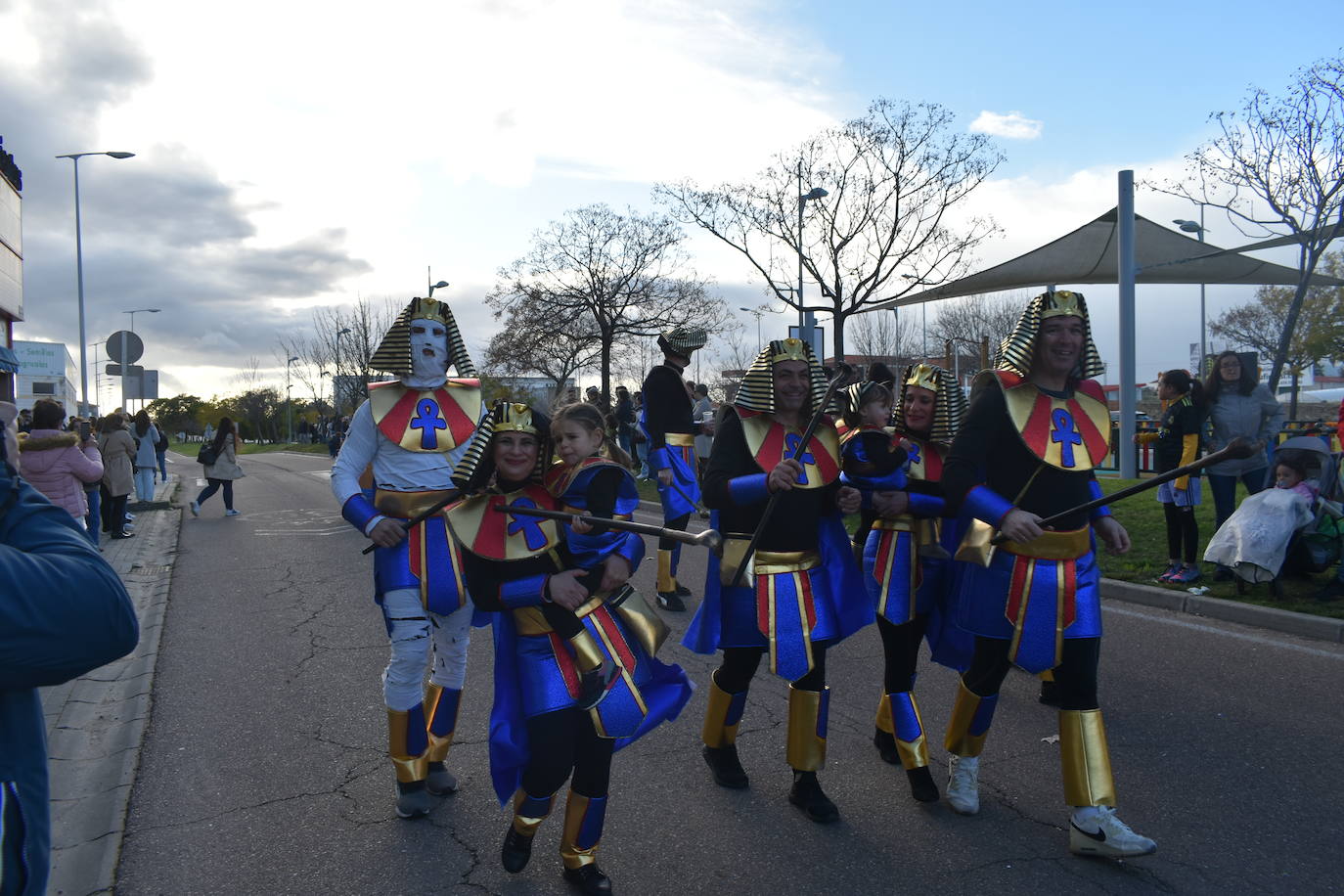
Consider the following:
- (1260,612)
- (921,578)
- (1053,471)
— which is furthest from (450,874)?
(1260,612)

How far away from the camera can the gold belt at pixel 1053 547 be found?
3412 millimetres

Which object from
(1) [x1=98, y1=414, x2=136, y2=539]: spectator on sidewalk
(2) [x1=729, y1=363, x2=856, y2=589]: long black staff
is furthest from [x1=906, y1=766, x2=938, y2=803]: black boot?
(1) [x1=98, y1=414, x2=136, y2=539]: spectator on sidewalk

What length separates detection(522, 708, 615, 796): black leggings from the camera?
3107mm

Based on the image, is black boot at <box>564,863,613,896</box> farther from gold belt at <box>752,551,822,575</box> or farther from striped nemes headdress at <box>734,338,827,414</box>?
striped nemes headdress at <box>734,338,827,414</box>

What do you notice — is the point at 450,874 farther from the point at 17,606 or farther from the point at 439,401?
the point at 17,606

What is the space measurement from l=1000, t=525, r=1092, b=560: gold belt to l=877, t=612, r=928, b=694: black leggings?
82cm

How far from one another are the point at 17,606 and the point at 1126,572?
8.26 meters

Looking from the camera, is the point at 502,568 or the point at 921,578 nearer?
the point at 502,568

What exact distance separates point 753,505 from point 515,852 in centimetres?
151

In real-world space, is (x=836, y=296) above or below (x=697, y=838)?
above

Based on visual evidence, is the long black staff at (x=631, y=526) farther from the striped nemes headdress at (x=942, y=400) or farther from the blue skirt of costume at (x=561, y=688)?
the striped nemes headdress at (x=942, y=400)

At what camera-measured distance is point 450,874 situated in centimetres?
332

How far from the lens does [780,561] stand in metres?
3.65

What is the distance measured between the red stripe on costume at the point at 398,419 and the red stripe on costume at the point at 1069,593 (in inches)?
103
